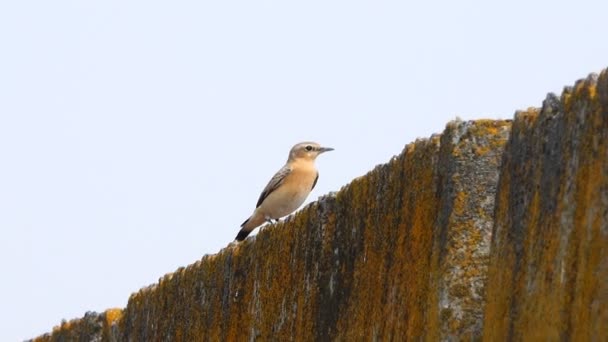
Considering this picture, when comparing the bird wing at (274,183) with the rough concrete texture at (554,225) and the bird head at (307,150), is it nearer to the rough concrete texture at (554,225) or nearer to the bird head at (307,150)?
the bird head at (307,150)

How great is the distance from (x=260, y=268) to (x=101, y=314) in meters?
2.47

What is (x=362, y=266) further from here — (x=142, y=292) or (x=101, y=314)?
(x=101, y=314)

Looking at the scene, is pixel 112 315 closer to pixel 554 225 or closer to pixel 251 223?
pixel 554 225

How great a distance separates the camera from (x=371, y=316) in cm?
588

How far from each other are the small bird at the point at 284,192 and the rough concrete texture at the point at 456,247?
22.6 feet

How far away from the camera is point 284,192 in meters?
14.6

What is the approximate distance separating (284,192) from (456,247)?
31.2ft

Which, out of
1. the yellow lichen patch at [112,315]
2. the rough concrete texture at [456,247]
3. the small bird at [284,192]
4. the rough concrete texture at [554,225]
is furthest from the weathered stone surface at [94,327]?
the small bird at [284,192]

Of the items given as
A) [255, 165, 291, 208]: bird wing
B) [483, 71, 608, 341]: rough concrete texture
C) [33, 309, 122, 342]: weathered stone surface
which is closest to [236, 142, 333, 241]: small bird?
[255, 165, 291, 208]: bird wing

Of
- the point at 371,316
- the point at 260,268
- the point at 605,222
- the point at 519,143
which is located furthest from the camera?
the point at 260,268

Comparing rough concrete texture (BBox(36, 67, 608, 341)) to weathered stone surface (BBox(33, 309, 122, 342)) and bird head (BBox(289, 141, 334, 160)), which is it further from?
bird head (BBox(289, 141, 334, 160))

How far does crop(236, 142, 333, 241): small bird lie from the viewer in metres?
14.6

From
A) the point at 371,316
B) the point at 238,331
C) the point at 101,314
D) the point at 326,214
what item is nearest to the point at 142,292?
the point at 101,314

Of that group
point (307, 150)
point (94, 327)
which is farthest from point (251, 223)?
point (94, 327)
